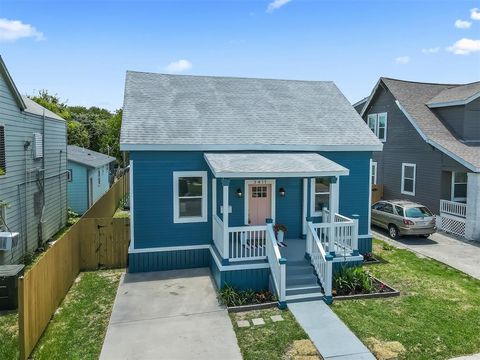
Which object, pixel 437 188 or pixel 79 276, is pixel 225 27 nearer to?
pixel 79 276

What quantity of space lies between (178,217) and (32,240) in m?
5.94

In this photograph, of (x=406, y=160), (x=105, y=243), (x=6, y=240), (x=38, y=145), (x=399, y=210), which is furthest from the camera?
(x=406, y=160)

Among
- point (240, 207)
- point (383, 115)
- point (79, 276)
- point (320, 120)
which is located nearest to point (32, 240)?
point (79, 276)

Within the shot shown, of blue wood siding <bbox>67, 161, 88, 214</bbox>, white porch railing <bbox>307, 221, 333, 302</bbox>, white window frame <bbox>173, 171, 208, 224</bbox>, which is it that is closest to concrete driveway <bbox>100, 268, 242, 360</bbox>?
white window frame <bbox>173, 171, 208, 224</bbox>

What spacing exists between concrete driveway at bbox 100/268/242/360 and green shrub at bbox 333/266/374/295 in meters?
3.28

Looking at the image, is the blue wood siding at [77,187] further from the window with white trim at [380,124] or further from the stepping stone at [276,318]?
the window with white trim at [380,124]

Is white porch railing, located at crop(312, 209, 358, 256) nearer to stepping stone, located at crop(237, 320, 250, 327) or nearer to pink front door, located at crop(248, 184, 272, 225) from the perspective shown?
pink front door, located at crop(248, 184, 272, 225)

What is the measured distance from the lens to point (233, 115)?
542 inches

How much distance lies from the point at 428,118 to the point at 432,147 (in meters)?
2.40

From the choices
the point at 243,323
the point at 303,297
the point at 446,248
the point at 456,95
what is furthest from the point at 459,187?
the point at 243,323

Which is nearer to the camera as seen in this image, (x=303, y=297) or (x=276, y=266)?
(x=303, y=297)

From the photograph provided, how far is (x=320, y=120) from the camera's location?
47.0 ft

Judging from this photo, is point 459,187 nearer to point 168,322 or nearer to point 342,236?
point 342,236

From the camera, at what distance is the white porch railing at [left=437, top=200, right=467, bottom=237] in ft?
55.0
